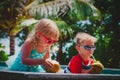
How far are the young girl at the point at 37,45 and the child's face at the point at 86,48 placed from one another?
319 mm

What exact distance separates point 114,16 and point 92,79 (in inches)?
481

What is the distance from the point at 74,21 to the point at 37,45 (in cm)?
1249

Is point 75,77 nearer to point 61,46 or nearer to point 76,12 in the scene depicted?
point 76,12

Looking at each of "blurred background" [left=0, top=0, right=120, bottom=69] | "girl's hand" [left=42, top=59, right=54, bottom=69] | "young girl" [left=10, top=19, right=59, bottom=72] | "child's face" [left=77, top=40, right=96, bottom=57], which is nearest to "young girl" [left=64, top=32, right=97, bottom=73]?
"child's face" [left=77, top=40, right=96, bottom=57]

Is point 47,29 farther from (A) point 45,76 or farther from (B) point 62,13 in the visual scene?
(B) point 62,13

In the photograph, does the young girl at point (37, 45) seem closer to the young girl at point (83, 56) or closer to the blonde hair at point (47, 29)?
the blonde hair at point (47, 29)

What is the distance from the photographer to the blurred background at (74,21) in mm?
13945

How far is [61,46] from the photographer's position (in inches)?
648

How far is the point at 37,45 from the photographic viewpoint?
3.67 metres

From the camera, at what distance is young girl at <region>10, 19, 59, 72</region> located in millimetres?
3425

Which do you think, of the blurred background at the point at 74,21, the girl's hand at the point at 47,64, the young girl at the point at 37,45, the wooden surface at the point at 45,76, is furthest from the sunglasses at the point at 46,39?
the blurred background at the point at 74,21

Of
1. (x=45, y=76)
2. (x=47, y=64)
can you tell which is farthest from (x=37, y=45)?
(x=45, y=76)

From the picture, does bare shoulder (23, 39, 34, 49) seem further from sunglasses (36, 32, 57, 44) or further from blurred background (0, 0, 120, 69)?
blurred background (0, 0, 120, 69)

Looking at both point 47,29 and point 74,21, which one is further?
point 74,21
